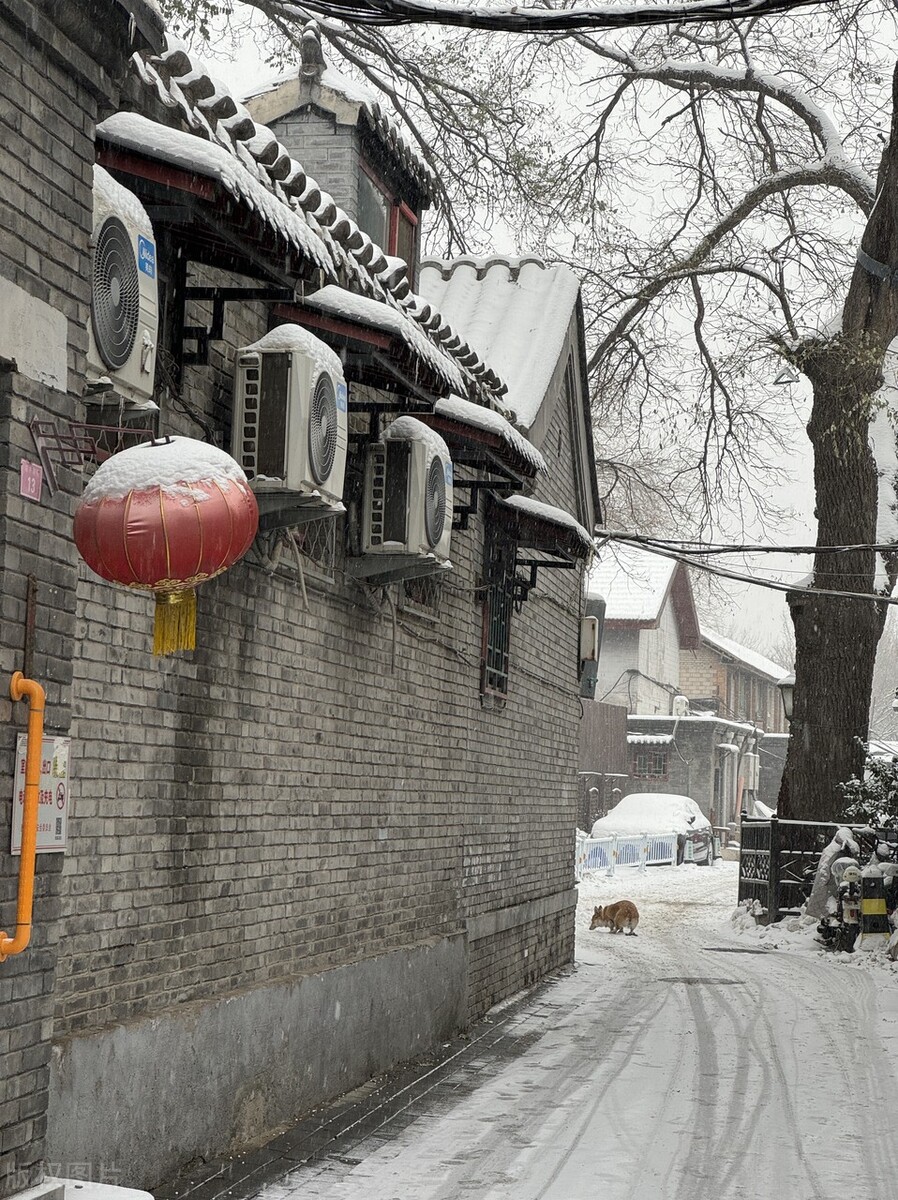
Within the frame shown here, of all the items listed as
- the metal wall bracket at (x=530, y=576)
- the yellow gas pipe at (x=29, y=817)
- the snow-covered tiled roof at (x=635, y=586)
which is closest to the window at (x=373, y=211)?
the metal wall bracket at (x=530, y=576)

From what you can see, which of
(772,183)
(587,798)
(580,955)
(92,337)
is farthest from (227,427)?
(587,798)

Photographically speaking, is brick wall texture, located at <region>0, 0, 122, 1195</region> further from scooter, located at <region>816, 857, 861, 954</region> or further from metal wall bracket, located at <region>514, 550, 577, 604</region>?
scooter, located at <region>816, 857, 861, 954</region>

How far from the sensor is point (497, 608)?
1231 centimetres

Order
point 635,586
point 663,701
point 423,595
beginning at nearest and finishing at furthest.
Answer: point 423,595 → point 635,586 → point 663,701

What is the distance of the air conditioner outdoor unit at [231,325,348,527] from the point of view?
20.8ft

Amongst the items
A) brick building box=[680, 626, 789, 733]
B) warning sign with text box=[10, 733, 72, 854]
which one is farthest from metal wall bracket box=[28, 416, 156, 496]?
brick building box=[680, 626, 789, 733]

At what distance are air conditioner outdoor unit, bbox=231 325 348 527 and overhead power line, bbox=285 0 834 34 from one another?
4.78 ft

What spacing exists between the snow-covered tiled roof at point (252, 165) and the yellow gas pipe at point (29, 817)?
195 centimetres

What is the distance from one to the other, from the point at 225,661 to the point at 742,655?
55.5 metres

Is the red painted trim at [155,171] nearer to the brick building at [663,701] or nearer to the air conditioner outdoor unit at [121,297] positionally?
the air conditioner outdoor unit at [121,297]

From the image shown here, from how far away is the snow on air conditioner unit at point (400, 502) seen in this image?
26.7 feet

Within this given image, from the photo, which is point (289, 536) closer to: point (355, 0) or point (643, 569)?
point (355, 0)

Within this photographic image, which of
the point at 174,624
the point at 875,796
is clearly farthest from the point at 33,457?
the point at 875,796

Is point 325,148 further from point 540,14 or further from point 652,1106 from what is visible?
point 652,1106
